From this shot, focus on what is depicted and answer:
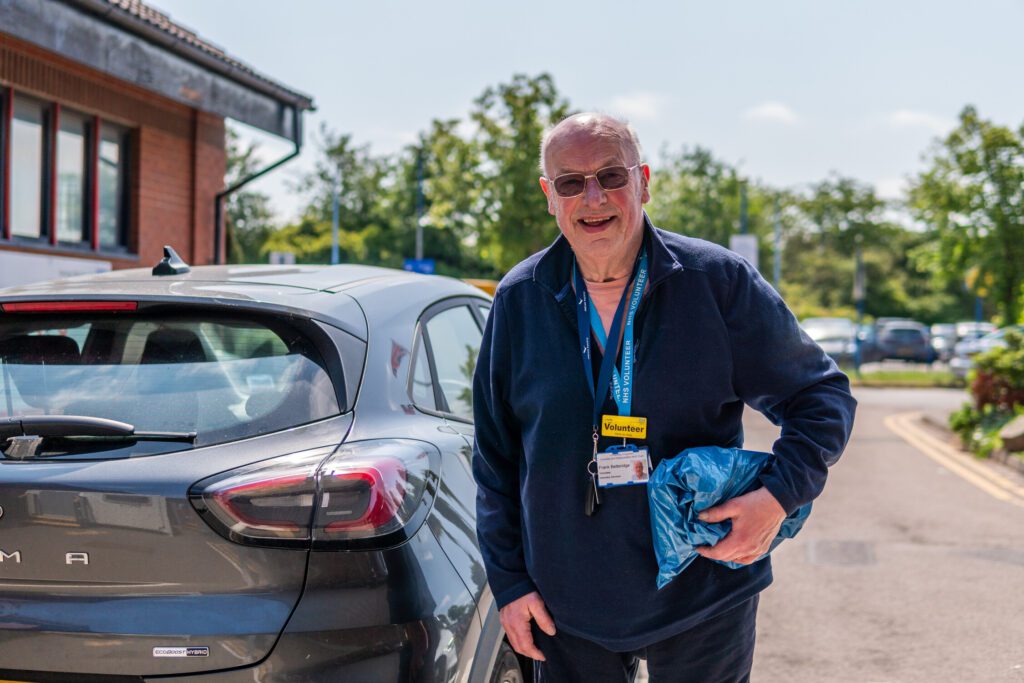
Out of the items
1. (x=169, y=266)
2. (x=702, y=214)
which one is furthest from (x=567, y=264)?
(x=702, y=214)

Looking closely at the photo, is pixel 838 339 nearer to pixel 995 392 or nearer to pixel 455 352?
pixel 995 392

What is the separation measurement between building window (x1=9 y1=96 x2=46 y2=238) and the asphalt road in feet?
26.9

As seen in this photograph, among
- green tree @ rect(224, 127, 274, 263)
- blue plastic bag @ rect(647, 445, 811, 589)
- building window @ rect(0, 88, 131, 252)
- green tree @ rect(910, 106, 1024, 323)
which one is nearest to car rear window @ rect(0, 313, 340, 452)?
blue plastic bag @ rect(647, 445, 811, 589)

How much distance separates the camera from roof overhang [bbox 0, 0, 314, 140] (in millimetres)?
9078

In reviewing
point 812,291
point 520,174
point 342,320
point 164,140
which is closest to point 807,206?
point 812,291

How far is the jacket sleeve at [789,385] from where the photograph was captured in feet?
6.93

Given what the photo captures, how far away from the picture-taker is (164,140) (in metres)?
12.6

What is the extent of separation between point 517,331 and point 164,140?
11.3m

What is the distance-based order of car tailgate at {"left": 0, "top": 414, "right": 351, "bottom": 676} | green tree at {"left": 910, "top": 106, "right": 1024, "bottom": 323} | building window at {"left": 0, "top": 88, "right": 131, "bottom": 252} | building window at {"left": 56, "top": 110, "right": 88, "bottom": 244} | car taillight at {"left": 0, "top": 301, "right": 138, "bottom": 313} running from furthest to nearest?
green tree at {"left": 910, "top": 106, "right": 1024, "bottom": 323}
building window at {"left": 56, "top": 110, "right": 88, "bottom": 244}
building window at {"left": 0, "top": 88, "right": 131, "bottom": 252}
car taillight at {"left": 0, "top": 301, "right": 138, "bottom": 313}
car tailgate at {"left": 0, "top": 414, "right": 351, "bottom": 676}

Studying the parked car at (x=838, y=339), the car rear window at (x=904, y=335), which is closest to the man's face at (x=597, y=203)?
the parked car at (x=838, y=339)

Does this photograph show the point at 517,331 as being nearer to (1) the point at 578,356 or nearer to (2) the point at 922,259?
(1) the point at 578,356

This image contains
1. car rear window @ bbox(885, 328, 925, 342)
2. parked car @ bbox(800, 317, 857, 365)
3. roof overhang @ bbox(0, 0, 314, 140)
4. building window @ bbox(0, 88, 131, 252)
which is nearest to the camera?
roof overhang @ bbox(0, 0, 314, 140)

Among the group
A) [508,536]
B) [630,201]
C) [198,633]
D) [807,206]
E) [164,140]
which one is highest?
[807,206]

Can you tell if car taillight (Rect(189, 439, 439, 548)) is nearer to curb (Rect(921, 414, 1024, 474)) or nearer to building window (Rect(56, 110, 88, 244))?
building window (Rect(56, 110, 88, 244))
